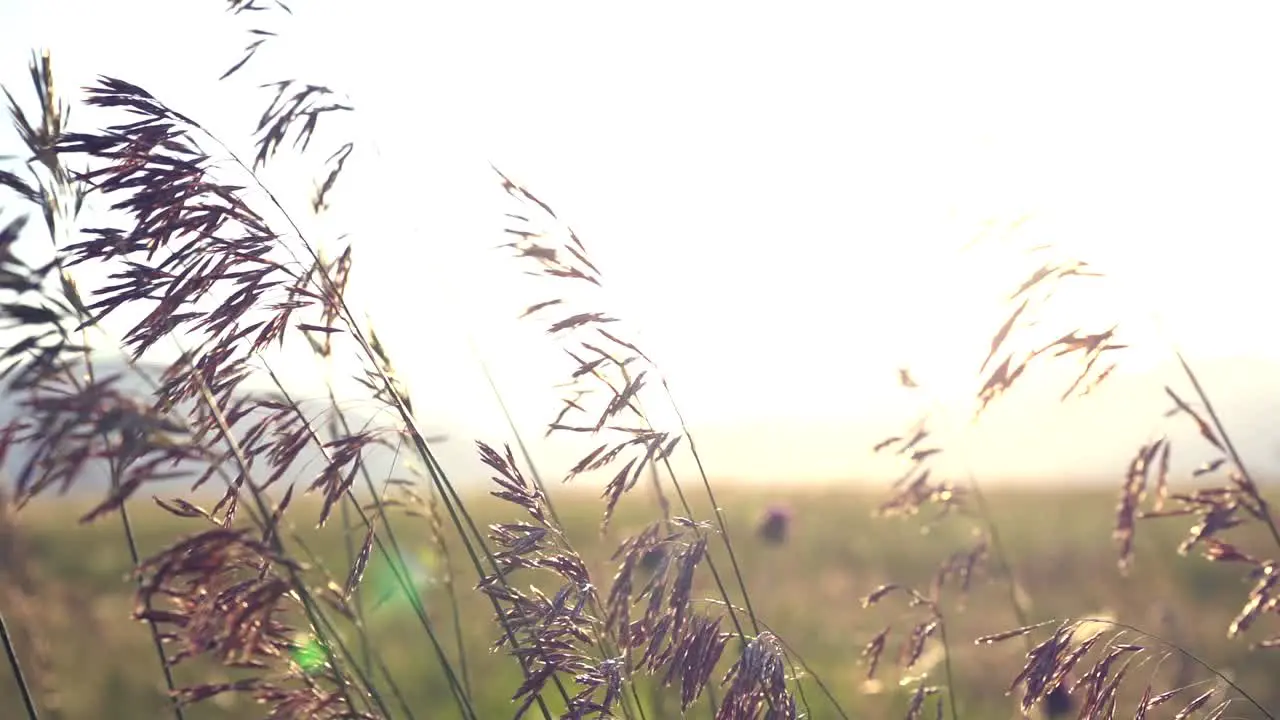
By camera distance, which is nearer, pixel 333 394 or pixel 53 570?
pixel 333 394

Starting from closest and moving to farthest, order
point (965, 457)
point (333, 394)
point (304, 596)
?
1. point (304, 596)
2. point (333, 394)
3. point (965, 457)

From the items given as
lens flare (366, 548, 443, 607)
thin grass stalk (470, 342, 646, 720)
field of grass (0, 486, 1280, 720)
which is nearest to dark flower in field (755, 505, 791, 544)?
field of grass (0, 486, 1280, 720)

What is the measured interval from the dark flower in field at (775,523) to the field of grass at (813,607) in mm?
479

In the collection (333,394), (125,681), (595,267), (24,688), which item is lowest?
(125,681)

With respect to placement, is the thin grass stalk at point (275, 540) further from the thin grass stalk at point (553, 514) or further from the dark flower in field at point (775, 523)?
the dark flower in field at point (775, 523)

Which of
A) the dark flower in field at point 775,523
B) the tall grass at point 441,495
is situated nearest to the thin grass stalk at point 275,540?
the tall grass at point 441,495

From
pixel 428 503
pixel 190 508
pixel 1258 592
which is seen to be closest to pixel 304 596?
pixel 190 508

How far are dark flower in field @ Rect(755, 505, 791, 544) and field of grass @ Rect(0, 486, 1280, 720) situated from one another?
1.57 feet

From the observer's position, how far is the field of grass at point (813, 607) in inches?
157

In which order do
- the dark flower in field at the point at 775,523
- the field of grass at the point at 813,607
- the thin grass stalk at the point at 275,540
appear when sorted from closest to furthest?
the thin grass stalk at the point at 275,540
the field of grass at the point at 813,607
the dark flower in field at the point at 775,523

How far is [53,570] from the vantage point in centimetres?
1447

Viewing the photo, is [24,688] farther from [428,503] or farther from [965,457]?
[965,457]

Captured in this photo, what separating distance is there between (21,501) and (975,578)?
7.42 feet

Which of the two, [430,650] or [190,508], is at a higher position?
[190,508]
